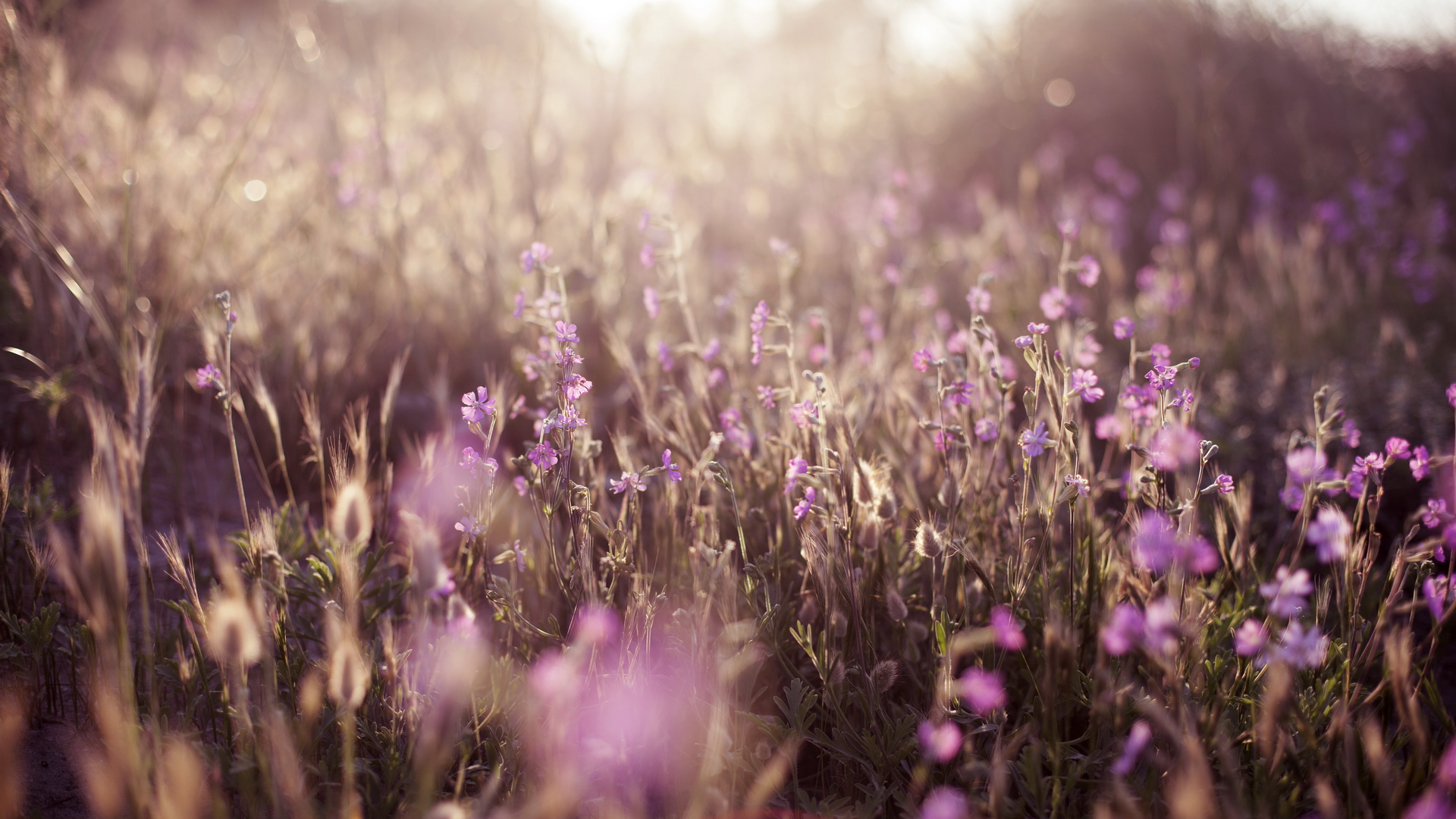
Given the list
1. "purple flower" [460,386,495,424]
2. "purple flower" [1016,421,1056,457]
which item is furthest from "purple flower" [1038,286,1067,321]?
"purple flower" [460,386,495,424]

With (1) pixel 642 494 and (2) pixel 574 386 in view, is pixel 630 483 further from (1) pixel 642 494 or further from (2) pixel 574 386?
(1) pixel 642 494

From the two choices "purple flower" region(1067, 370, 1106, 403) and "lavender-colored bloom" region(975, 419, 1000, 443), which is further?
"lavender-colored bloom" region(975, 419, 1000, 443)

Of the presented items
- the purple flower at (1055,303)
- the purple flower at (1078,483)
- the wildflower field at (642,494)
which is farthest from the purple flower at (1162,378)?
the purple flower at (1055,303)

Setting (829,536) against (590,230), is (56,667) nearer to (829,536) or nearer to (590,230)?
(829,536)

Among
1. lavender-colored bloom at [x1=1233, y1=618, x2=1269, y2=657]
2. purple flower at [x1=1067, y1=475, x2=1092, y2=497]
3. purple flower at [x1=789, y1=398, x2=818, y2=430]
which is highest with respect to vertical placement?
purple flower at [x1=789, y1=398, x2=818, y2=430]

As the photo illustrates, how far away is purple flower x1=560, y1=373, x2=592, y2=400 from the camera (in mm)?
1455

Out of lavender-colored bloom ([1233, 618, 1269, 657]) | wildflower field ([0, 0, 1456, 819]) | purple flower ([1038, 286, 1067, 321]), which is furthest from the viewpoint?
purple flower ([1038, 286, 1067, 321])

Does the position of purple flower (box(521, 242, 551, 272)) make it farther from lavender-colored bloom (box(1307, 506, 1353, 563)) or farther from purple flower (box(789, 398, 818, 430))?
lavender-colored bloom (box(1307, 506, 1353, 563))

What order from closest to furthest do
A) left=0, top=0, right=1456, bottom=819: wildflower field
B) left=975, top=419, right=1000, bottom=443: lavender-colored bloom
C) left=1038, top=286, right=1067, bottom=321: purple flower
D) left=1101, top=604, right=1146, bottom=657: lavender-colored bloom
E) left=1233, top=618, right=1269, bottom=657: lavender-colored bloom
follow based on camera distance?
left=1101, top=604, right=1146, bottom=657: lavender-colored bloom
left=1233, top=618, right=1269, bottom=657: lavender-colored bloom
left=0, top=0, right=1456, bottom=819: wildflower field
left=975, top=419, right=1000, bottom=443: lavender-colored bloom
left=1038, top=286, right=1067, bottom=321: purple flower

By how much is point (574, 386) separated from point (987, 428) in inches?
32.2

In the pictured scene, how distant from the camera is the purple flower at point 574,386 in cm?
146

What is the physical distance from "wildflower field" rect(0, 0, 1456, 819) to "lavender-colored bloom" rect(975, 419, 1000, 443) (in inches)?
0.5

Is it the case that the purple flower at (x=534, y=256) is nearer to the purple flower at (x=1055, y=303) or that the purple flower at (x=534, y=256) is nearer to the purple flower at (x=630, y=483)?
the purple flower at (x=630, y=483)

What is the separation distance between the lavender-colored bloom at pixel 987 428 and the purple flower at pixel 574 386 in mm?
764
